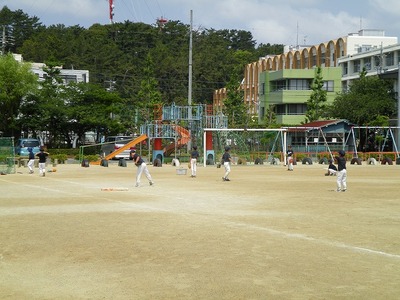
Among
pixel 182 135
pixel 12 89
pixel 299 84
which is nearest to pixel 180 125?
pixel 182 135

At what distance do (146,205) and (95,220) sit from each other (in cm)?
376

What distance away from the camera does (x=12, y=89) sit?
5712 cm

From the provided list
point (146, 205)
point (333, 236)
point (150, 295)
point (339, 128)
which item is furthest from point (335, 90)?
point (150, 295)

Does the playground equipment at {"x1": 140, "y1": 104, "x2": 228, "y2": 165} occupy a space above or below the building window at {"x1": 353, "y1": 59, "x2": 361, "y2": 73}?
below

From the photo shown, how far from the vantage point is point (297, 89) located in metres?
81.6

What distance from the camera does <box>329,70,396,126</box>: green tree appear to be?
2625 inches

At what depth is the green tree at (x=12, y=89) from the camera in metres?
57.0

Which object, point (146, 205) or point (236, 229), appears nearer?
point (236, 229)

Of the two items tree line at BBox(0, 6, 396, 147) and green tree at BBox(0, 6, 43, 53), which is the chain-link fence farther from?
green tree at BBox(0, 6, 43, 53)

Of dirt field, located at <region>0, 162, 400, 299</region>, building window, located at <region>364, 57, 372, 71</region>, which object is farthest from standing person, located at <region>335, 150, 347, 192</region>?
building window, located at <region>364, 57, 372, 71</region>

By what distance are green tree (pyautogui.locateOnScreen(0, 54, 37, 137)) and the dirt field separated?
36367 millimetres

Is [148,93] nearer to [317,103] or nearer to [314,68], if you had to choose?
[317,103]

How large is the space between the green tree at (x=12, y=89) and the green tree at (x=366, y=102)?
3187 cm

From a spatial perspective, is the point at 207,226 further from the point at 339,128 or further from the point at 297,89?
the point at 297,89
